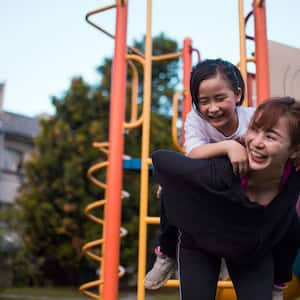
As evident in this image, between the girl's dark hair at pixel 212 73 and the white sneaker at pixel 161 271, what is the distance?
0.56 meters

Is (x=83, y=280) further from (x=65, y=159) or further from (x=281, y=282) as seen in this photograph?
(x=281, y=282)

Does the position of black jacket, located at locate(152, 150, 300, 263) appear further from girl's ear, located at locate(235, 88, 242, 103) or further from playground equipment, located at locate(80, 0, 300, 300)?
playground equipment, located at locate(80, 0, 300, 300)

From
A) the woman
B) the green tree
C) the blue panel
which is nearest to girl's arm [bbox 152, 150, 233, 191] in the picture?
the woman

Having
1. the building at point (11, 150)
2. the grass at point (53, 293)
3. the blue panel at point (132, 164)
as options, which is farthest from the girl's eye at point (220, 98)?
the building at point (11, 150)

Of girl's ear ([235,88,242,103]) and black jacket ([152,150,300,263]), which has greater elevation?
girl's ear ([235,88,242,103])

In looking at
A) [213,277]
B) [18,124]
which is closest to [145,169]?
[213,277]

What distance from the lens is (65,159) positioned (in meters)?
11.5

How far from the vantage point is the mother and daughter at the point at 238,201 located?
1375 mm

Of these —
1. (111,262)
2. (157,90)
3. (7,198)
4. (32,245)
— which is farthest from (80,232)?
(111,262)

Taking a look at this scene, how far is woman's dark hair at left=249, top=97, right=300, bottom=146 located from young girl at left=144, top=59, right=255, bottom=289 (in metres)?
0.16

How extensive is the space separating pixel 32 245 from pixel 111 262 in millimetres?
8597

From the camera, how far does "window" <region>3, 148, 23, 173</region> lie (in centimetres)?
1647

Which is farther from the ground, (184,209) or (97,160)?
(97,160)

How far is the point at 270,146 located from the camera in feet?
4.42
